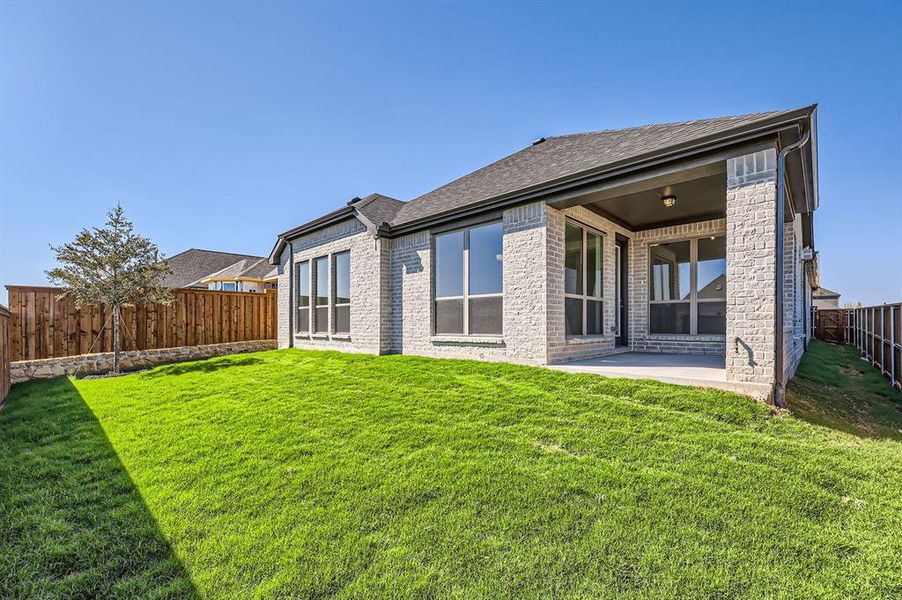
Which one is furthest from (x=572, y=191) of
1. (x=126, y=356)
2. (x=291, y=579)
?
(x=126, y=356)

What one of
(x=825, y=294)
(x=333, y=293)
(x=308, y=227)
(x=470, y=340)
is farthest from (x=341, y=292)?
(x=825, y=294)

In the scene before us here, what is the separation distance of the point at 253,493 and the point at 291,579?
1212 mm

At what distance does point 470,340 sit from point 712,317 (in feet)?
18.4

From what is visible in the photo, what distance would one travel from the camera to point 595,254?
28.6 ft

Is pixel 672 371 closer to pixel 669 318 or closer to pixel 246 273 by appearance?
pixel 669 318

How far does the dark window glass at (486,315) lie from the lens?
784cm

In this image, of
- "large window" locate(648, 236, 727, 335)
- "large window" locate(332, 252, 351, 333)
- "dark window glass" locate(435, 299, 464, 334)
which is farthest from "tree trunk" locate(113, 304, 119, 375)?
"large window" locate(648, 236, 727, 335)

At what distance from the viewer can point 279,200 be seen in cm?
1482

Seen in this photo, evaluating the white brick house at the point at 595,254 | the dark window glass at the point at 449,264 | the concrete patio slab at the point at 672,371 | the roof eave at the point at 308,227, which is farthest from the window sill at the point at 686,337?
the roof eave at the point at 308,227

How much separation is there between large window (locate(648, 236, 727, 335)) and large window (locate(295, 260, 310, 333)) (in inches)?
391

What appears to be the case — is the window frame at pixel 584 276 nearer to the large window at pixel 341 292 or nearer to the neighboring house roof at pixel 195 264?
the large window at pixel 341 292

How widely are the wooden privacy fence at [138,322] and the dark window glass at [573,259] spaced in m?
10.6

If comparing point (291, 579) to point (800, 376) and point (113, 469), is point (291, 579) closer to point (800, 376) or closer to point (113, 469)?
point (113, 469)

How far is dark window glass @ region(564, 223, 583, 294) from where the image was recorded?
25.8 feet
